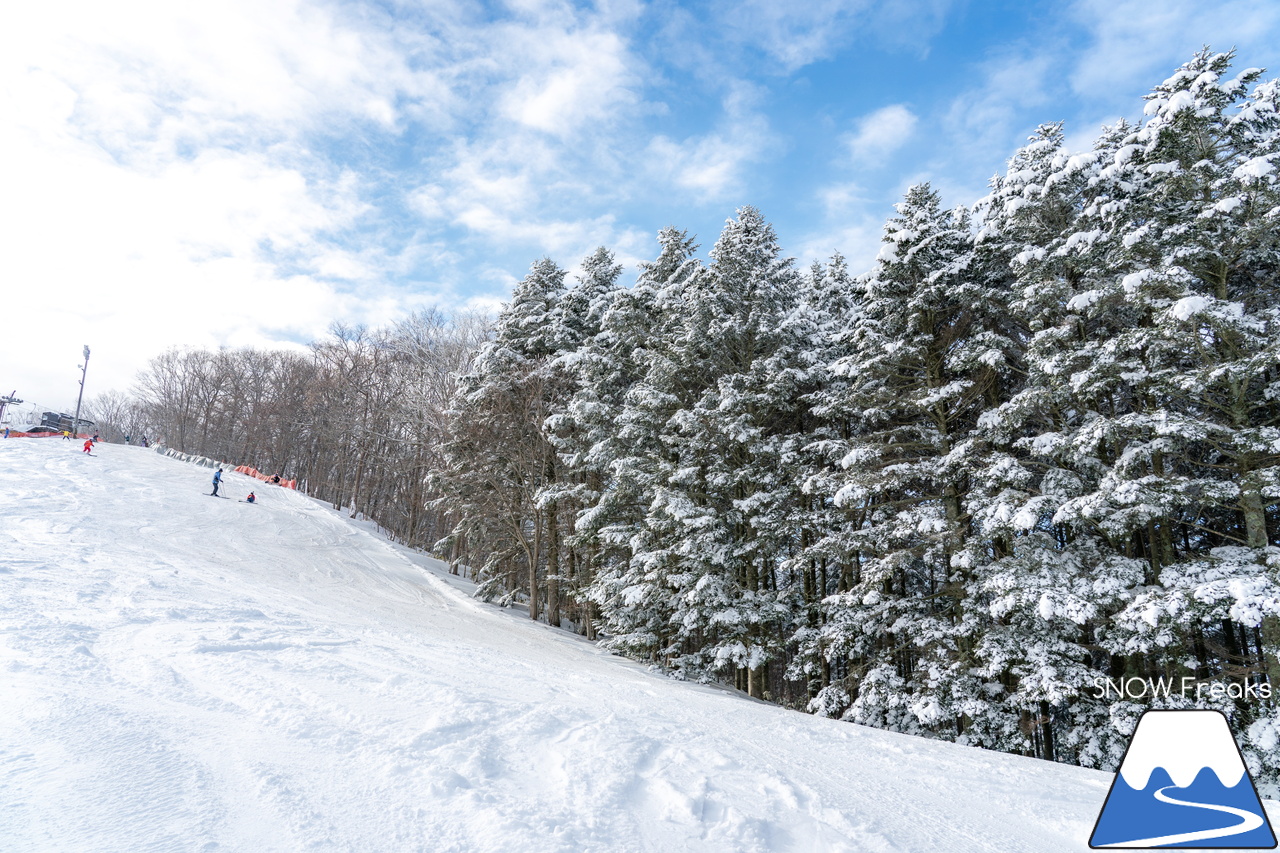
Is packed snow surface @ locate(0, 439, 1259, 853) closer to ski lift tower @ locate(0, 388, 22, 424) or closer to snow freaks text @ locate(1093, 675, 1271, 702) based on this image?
snow freaks text @ locate(1093, 675, 1271, 702)

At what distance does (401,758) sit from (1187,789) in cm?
497

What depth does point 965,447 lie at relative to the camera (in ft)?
36.2

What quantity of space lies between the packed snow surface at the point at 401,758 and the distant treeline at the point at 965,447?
442 centimetres

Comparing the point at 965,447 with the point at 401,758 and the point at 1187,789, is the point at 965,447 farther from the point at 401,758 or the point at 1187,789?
the point at 401,758

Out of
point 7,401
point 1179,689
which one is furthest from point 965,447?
point 7,401

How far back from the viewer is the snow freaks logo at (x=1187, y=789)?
3350 mm

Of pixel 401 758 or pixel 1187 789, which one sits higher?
pixel 1187 789

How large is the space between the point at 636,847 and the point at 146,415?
70731 mm

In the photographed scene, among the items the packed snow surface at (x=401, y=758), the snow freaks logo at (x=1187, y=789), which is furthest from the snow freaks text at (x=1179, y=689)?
the snow freaks logo at (x=1187, y=789)

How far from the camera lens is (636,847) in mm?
3229

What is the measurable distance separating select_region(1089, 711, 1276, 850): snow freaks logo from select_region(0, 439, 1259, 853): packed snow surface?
72 cm

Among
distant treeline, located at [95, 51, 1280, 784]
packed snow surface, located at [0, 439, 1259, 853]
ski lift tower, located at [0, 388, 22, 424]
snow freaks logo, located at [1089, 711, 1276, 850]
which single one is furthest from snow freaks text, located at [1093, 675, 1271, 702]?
ski lift tower, located at [0, 388, 22, 424]

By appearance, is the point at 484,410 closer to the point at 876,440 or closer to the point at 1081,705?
the point at 876,440

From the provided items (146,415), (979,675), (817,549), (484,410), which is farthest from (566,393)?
(146,415)
